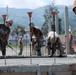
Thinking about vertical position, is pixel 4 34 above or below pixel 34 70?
above

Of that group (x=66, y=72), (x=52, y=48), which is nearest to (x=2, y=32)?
(x=52, y=48)

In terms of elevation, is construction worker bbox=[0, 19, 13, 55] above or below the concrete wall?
above

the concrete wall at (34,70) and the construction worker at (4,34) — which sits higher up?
the construction worker at (4,34)

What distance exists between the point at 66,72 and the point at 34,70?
948mm

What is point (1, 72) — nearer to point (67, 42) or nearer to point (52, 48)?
point (52, 48)

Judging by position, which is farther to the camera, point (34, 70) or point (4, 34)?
point (4, 34)

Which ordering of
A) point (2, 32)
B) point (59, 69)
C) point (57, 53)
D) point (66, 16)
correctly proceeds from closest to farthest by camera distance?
point (59, 69), point (2, 32), point (57, 53), point (66, 16)

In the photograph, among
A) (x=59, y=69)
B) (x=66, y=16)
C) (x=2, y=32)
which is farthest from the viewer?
(x=66, y=16)

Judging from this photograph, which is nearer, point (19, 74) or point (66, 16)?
point (19, 74)

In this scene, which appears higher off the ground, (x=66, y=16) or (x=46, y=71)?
(x=66, y=16)

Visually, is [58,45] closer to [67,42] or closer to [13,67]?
[67,42]

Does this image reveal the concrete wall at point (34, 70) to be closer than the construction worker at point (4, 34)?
Yes

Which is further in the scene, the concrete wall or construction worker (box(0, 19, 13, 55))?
construction worker (box(0, 19, 13, 55))

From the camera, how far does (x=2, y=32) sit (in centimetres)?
1272
